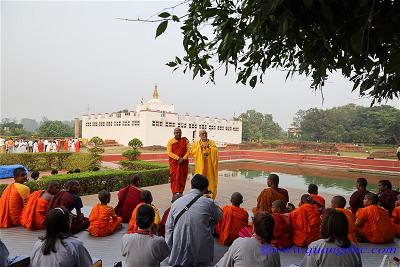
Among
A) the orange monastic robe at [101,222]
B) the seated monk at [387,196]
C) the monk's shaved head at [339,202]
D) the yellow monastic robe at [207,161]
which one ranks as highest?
the yellow monastic robe at [207,161]

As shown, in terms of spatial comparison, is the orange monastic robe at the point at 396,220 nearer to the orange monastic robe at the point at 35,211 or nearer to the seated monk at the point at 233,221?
the seated monk at the point at 233,221

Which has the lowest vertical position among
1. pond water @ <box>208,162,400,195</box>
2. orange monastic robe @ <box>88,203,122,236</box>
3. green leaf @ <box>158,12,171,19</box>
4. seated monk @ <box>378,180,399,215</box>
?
pond water @ <box>208,162,400,195</box>

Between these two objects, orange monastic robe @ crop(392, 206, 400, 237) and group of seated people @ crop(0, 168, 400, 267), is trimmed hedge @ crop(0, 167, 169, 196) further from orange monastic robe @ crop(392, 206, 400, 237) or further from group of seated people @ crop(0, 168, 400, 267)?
orange monastic robe @ crop(392, 206, 400, 237)

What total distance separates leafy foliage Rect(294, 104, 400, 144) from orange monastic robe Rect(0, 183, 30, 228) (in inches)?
1636

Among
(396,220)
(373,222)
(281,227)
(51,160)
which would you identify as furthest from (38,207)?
(51,160)

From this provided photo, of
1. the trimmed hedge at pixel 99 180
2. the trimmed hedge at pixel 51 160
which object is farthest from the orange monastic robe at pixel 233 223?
the trimmed hedge at pixel 51 160

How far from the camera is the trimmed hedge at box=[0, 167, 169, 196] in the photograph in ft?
25.8

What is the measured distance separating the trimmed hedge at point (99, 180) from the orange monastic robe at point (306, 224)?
5888 mm

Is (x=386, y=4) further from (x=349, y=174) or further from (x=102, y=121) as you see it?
(x=102, y=121)

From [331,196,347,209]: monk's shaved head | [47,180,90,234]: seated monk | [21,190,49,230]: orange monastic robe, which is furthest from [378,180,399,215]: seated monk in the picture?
[21,190,49,230]: orange monastic robe

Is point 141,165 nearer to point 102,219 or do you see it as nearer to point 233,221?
point 102,219

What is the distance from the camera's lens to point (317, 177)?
18.2 m

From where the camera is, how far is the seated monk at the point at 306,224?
408 centimetres

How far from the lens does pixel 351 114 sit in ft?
156
